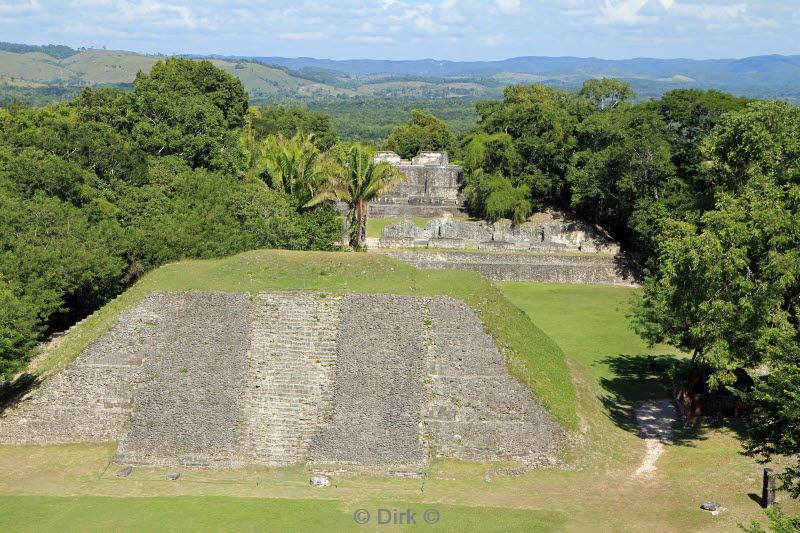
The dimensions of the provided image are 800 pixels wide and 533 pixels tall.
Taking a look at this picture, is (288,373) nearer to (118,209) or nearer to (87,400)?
(87,400)

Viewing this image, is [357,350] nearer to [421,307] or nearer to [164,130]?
[421,307]

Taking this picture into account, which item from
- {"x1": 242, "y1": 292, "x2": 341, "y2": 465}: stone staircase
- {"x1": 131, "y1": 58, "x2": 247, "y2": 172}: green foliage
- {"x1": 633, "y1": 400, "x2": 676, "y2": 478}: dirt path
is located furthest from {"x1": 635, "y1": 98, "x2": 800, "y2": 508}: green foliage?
{"x1": 131, "y1": 58, "x2": 247, "y2": 172}: green foliage

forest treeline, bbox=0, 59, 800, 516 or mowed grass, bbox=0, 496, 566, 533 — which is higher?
forest treeline, bbox=0, 59, 800, 516

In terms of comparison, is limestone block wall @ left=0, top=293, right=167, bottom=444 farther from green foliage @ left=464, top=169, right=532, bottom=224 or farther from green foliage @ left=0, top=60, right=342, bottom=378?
green foliage @ left=464, top=169, right=532, bottom=224

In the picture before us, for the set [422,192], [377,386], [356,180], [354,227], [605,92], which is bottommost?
[377,386]

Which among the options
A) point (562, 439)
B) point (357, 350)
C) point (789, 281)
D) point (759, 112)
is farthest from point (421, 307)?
point (759, 112)

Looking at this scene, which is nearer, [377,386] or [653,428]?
[377,386]

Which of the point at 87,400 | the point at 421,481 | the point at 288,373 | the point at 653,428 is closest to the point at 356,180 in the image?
the point at 288,373
